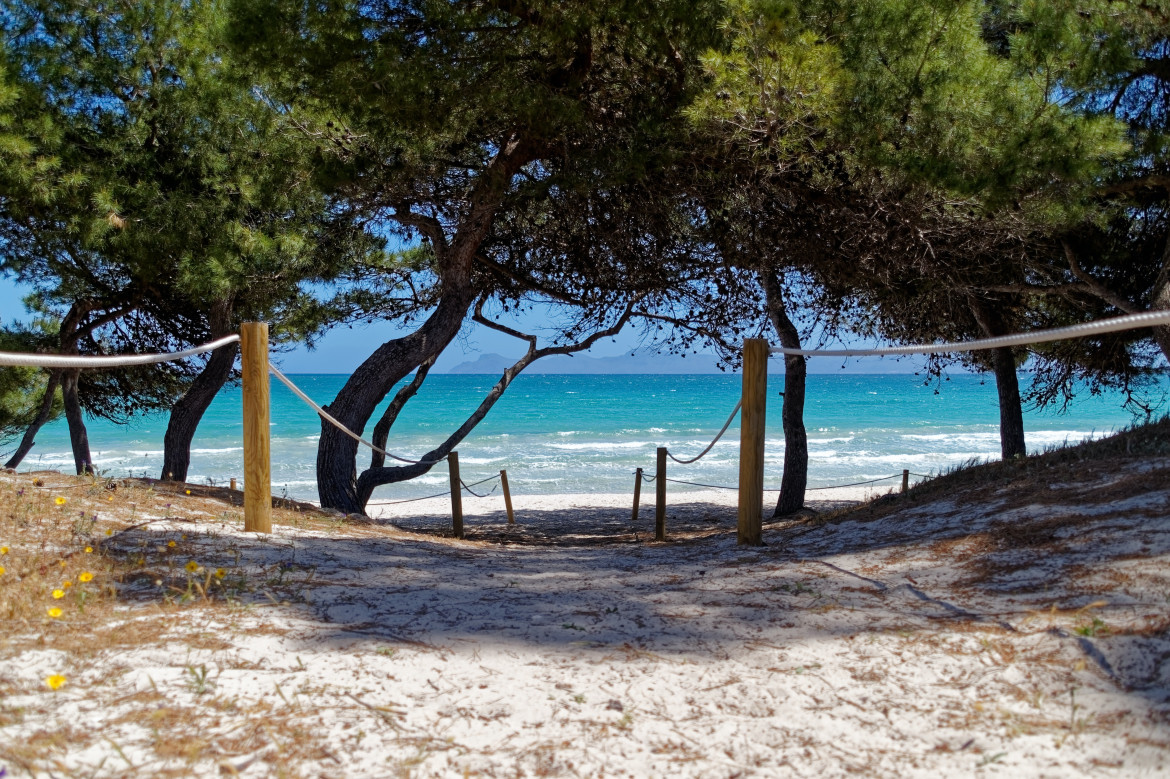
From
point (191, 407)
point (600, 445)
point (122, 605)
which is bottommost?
point (600, 445)

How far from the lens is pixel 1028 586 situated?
3.22 meters

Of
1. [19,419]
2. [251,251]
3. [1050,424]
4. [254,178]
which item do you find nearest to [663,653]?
[251,251]

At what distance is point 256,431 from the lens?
475 centimetres

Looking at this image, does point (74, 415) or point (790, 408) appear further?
point (74, 415)

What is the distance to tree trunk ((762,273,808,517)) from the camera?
895 centimetres

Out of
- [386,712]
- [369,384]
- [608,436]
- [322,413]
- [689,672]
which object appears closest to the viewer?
[386,712]

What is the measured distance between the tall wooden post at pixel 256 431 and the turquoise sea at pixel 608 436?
26.0 feet

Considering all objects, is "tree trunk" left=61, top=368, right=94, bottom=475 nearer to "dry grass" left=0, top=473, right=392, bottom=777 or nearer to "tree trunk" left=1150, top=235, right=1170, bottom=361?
"dry grass" left=0, top=473, right=392, bottom=777

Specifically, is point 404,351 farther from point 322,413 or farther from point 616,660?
point 616,660

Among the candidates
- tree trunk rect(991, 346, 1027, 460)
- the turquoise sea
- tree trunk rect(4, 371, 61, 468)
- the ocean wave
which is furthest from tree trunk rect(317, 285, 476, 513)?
the ocean wave

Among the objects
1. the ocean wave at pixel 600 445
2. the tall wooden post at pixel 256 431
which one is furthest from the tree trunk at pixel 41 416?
the ocean wave at pixel 600 445

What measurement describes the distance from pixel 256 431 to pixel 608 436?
27.3 meters

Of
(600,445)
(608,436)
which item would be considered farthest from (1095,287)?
(608,436)

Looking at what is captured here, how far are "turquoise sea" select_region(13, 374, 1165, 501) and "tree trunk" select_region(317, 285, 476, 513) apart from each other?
5122mm
